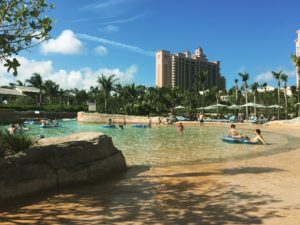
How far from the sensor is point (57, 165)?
8172mm

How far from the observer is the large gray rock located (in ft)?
23.6

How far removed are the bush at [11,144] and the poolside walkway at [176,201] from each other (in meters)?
1.75

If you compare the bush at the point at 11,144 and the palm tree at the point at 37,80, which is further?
the palm tree at the point at 37,80

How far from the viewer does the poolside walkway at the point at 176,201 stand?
6.02 metres

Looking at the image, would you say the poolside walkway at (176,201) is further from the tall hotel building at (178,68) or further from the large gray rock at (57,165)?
the tall hotel building at (178,68)

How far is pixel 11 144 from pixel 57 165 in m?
1.48

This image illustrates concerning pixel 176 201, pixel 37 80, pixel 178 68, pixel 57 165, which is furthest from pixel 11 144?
pixel 178 68

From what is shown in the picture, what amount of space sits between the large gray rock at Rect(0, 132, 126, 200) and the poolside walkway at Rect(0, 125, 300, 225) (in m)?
0.33

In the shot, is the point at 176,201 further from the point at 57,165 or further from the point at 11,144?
the point at 11,144

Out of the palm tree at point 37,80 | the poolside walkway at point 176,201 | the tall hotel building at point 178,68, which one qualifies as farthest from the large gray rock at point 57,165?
the tall hotel building at point 178,68

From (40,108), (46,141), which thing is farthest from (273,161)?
(40,108)

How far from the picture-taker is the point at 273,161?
13.0 m

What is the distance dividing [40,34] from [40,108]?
64.4 metres

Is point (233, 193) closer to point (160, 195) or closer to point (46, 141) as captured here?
point (160, 195)
